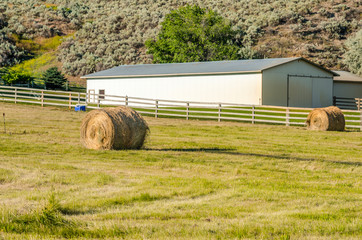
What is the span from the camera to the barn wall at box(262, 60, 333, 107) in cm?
3634

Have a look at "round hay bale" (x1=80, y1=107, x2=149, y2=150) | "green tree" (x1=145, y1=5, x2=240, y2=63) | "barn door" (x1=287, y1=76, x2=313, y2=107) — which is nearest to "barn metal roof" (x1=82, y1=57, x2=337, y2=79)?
"barn door" (x1=287, y1=76, x2=313, y2=107)

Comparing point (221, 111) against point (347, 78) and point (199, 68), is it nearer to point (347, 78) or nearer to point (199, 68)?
point (199, 68)

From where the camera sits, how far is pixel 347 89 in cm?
4606

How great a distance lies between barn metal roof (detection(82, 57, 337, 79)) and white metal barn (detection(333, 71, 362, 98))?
13.7ft

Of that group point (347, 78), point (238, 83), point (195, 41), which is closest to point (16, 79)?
point (195, 41)

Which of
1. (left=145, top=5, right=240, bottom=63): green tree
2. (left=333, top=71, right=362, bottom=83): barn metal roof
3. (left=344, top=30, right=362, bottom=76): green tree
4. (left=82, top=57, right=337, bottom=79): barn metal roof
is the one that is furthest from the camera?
(left=145, top=5, right=240, bottom=63): green tree

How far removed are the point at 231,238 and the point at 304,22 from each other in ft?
222

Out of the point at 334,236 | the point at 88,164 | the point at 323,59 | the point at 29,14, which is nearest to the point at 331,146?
the point at 88,164

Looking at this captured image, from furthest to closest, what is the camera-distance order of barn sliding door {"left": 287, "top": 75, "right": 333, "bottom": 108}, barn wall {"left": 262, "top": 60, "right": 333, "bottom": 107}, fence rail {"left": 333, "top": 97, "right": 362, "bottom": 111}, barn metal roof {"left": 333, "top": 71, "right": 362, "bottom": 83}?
barn metal roof {"left": 333, "top": 71, "right": 362, "bottom": 83}
fence rail {"left": 333, "top": 97, "right": 362, "bottom": 111}
barn sliding door {"left": 287, "top": 75, "right": 333, "bottom": 108}
barn wall {"left": 262, "top": 60, "right": 333, "bottom": 107}

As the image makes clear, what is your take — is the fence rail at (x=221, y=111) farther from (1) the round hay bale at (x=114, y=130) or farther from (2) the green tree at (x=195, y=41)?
(2) the green tree at (x=195, y=41)

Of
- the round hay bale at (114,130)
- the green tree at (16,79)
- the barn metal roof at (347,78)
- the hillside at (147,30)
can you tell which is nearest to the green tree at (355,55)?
the barn metal roof at (347,78)

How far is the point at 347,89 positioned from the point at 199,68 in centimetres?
1361

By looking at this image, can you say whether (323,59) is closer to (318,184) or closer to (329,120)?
(329,120)

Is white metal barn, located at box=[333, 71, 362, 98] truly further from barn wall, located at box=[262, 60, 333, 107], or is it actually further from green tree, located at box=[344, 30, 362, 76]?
barn wall, located at box=[262, 60, 333, 107]
